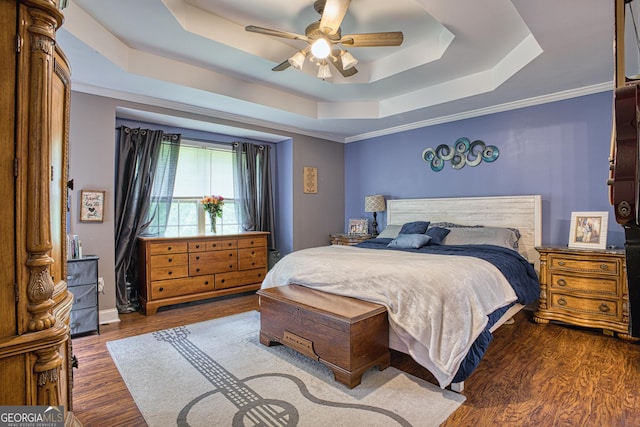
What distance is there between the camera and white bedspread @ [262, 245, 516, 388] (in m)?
2.11

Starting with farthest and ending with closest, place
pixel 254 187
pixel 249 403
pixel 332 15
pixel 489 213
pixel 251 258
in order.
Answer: pixel 254 187 < pixel 251 258 < pixel 489 213 < pixel 332 15 < pixel 249 403

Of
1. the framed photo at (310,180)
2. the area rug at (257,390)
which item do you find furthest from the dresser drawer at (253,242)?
the area rug at (257,390)

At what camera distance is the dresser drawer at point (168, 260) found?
3.83 metres

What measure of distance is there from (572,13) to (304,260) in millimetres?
2701

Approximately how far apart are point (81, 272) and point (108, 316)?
0.68 m

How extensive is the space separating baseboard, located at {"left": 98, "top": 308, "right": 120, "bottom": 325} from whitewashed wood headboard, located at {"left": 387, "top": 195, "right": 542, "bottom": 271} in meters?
3.88

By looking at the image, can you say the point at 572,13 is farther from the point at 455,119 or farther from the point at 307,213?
the point at 307,213

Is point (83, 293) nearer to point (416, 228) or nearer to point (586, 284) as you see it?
point (416, 228)

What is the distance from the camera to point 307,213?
550cm

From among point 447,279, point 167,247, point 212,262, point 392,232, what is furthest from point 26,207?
point 392,232

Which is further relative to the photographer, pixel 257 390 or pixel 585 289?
pixel 585 289

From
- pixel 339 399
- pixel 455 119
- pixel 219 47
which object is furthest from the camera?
pixel 455 119

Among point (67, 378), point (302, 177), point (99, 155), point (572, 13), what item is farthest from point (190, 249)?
point (572, 13)

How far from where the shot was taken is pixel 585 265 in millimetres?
3143
